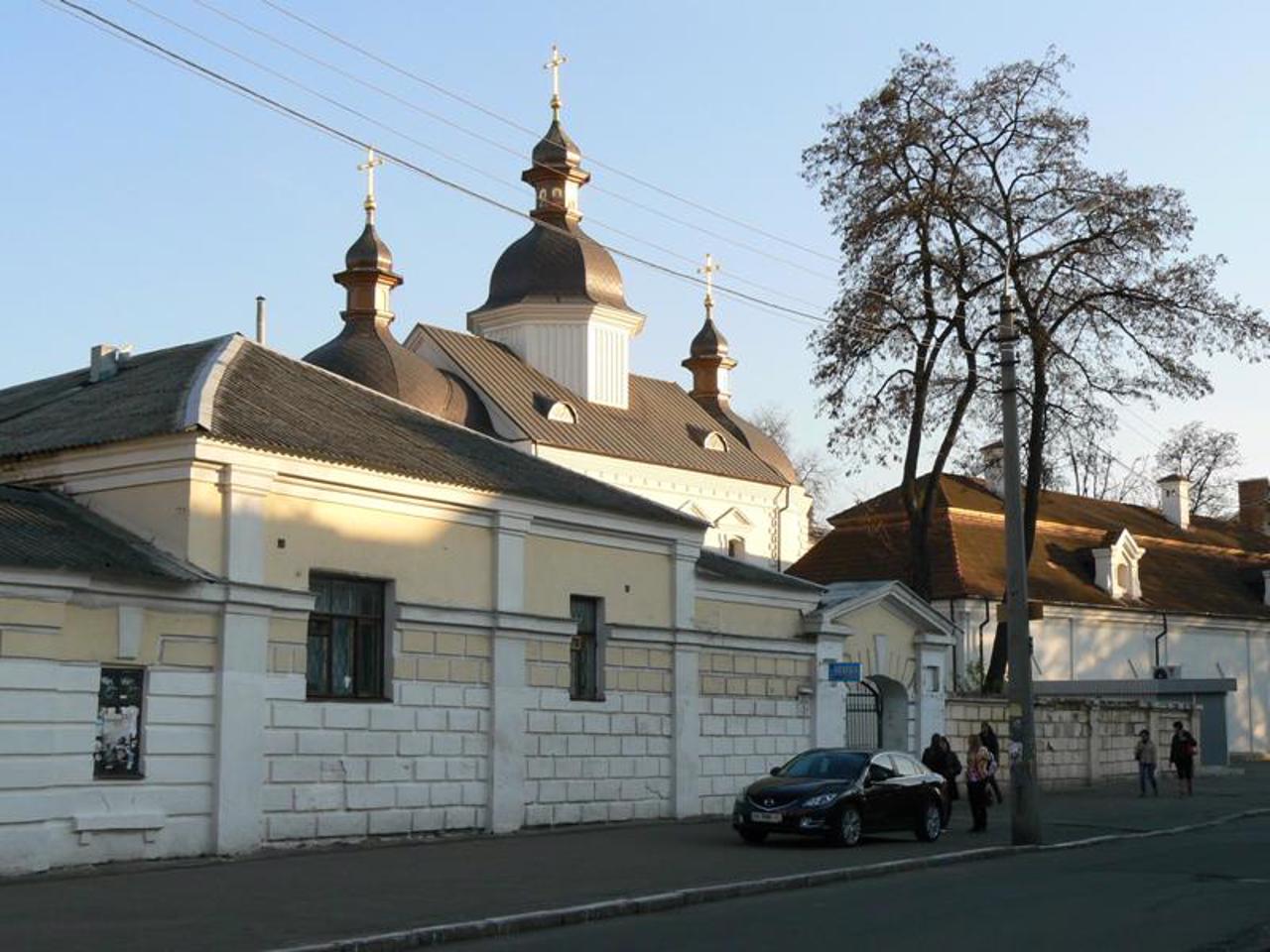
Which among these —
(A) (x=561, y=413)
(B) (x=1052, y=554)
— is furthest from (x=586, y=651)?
(B) (x=1052, y=554)

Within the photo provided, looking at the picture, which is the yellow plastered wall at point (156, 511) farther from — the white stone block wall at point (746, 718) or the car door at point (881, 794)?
the white stone block wall at point (746, 718)

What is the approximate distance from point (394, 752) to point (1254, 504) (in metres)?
63.3

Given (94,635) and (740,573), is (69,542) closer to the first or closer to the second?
(94,635)

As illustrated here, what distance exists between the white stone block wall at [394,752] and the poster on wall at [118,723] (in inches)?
76.0

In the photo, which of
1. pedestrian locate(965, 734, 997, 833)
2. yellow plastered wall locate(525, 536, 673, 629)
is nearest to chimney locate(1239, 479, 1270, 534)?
pedestrian locate(965, 734, 997, 833)

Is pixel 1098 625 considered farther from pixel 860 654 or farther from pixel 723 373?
pixel 860 654

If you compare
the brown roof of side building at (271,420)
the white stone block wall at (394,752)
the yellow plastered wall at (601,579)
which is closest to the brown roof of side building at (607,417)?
the yellow plastered wall at (601,579)

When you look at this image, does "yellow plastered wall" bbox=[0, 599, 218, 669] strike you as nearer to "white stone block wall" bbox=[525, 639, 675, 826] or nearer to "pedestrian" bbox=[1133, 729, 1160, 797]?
"white stone block wall" bbox=[525, 639, 675, 826]

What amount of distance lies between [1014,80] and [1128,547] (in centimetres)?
2692

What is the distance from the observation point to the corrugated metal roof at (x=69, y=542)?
753 inches

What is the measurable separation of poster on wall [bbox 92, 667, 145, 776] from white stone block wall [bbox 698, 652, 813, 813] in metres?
11.2

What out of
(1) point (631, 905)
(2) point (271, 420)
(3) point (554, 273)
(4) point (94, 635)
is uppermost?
(3) point (554, 273)

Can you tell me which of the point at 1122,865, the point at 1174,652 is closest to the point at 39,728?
the point at 1122,865

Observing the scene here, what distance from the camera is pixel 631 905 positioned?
1619 cm
